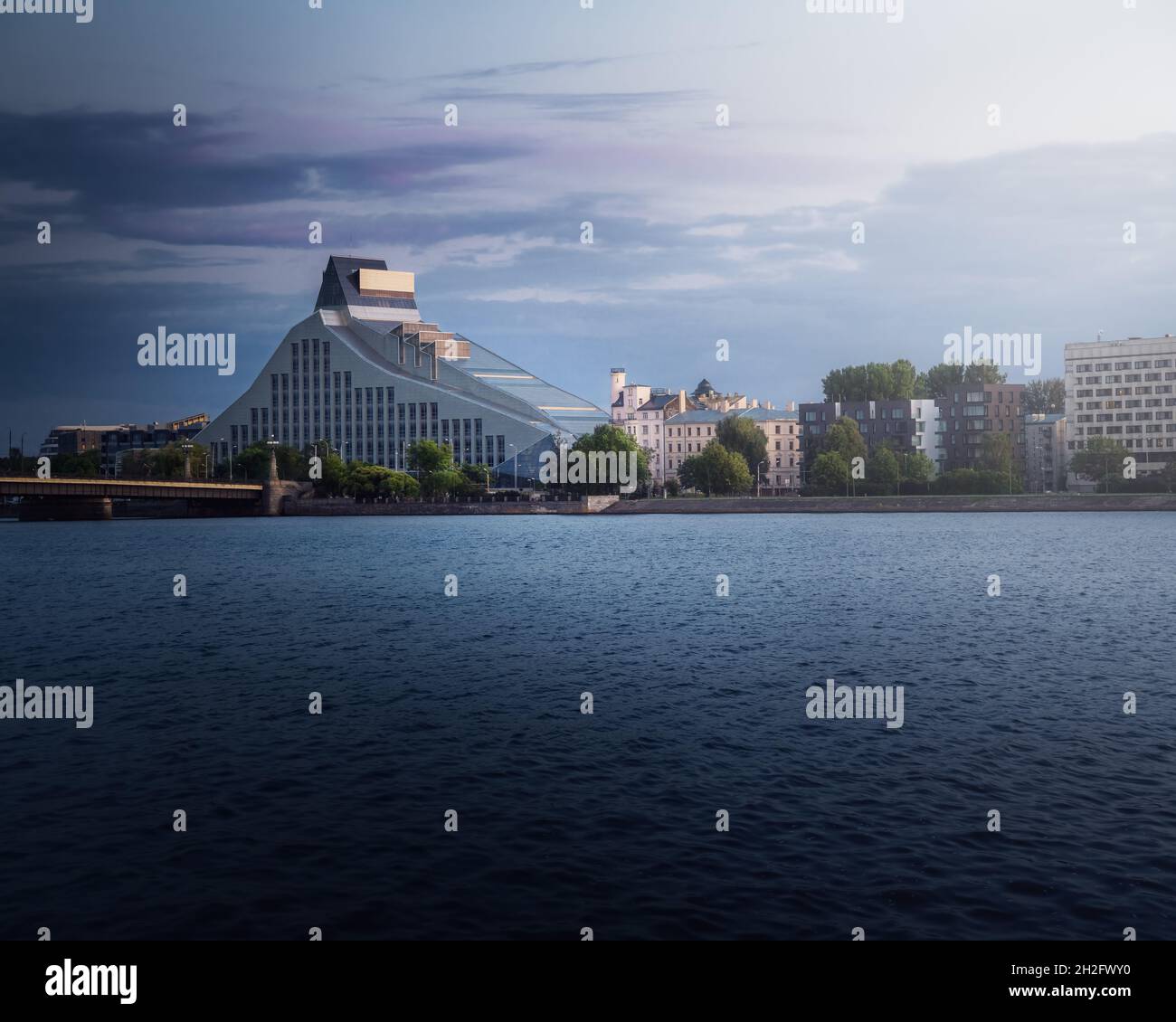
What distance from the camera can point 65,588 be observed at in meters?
56.1

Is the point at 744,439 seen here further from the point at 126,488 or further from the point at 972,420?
the point at 126,488

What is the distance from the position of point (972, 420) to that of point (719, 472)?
42.2 m

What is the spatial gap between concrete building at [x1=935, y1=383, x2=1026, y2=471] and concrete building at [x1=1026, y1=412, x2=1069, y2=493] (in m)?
15.2

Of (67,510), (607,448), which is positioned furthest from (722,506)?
(67,510)

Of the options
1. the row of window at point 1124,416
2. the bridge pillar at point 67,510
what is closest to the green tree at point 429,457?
the bridge pillar at point 67,510

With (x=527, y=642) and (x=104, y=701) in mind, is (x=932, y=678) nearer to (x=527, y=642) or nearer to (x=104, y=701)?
(x=527, y=642)

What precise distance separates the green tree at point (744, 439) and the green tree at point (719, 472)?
26.6 feet

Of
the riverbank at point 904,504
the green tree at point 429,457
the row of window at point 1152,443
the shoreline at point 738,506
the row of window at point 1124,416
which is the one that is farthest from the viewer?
the green tree at point 429,457

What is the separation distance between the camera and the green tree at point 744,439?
568ft

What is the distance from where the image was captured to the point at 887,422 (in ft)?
573

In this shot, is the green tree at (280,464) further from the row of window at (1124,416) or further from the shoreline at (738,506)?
the row of window at (1124,416)

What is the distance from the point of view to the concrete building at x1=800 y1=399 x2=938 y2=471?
17262cm
